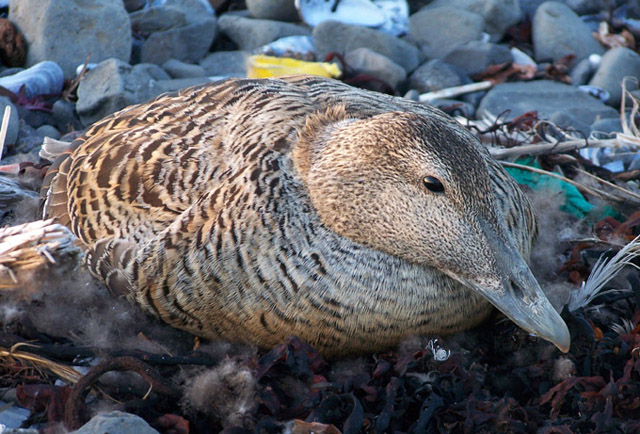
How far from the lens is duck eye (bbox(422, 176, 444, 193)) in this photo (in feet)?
8.54

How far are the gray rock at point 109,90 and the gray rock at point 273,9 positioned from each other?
1516mm

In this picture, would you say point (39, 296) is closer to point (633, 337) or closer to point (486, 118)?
point (633, 337)

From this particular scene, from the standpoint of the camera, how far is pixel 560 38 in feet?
19.5

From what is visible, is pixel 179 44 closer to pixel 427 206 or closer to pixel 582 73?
pixel 582 73

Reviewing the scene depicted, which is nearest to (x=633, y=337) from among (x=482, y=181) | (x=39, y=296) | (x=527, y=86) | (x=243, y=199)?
(x=482, y=181)

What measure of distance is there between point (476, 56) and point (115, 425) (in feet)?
14.0

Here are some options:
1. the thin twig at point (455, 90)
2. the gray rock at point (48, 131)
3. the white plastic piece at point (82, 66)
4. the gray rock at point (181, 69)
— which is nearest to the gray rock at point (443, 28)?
the thin twig at point (455, 90)

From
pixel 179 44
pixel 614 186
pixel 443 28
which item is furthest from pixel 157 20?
pixel 614 186

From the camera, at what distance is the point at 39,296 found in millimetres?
3021

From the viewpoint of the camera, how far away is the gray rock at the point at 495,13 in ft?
20.0

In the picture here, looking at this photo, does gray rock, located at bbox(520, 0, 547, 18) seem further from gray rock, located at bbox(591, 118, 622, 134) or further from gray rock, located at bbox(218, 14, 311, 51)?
gray rock, located at bbox(218, 14, 311, 51)

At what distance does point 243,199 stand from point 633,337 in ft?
4.89

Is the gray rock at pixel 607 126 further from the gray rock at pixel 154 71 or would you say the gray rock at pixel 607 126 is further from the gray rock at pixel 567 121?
the gray rock at pixel 154 71

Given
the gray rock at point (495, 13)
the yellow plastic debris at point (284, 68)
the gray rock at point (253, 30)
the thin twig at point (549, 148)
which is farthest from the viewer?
the gray rock at point (495, 13)
